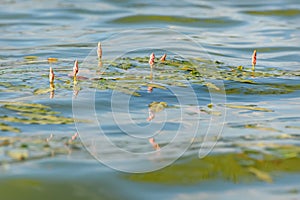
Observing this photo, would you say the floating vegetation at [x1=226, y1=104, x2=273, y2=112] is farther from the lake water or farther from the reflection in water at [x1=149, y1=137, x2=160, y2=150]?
the reflection in water at [x1=149, y1=137, x2=160, y2=150]

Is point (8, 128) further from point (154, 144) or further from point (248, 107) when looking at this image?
point (248, 107)

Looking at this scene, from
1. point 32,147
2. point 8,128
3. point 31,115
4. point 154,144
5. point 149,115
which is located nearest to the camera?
point 32,147

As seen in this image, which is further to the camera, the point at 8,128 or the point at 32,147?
the point at 8,128

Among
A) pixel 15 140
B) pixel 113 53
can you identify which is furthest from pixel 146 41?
pixel 15 140

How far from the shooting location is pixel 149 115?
3.52 metres

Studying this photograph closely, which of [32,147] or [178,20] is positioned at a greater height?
[178,20]

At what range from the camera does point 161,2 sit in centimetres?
908

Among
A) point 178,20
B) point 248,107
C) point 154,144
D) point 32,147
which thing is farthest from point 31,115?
point 178,20

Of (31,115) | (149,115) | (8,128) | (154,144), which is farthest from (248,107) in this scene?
(8,128)

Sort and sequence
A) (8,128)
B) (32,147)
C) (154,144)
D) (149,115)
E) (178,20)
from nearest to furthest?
(32,147)
(154,144)
(8,128)
(149,115)
(178,20)

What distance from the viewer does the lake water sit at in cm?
249

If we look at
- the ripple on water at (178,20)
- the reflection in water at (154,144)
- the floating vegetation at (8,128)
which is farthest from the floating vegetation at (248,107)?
the ripple on water at (178,20)

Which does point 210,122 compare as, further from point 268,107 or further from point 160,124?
point 268,107

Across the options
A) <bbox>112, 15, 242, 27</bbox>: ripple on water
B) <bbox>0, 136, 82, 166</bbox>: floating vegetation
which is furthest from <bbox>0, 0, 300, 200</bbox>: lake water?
<bbox>112, 15, 242, 27</bbox>: ripple on water
